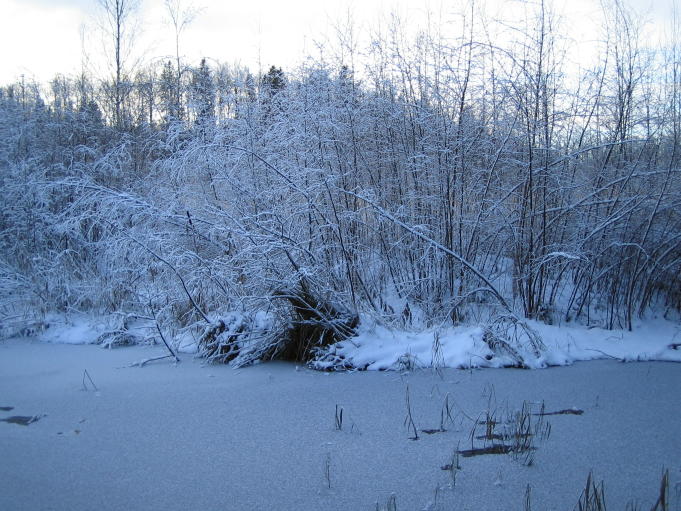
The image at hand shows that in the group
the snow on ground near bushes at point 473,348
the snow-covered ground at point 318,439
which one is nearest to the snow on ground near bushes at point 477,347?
the snow on ground near bushes at point 473,348

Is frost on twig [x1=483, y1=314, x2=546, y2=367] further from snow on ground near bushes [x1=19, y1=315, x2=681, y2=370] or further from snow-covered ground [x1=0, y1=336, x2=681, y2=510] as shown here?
snow-covered ground [x1=0, y1=336, x2=681, y2=510]

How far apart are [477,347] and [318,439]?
1822 mm

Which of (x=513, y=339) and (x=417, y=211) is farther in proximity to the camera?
(x=417, y=211)

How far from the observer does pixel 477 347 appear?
3834mm

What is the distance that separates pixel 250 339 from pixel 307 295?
1.90 ft

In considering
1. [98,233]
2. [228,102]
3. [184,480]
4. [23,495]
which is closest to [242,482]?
[184,480]

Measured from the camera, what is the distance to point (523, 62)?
15.0 ft

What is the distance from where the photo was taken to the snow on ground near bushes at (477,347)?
12.3 feet

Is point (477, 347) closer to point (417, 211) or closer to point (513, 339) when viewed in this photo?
point (513, 339)

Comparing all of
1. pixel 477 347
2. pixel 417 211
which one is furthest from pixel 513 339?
pixel 417 211

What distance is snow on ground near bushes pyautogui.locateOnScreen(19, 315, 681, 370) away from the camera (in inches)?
147

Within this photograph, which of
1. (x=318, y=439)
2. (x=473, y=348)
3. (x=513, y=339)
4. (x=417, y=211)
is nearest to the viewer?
(x=318, y=439)

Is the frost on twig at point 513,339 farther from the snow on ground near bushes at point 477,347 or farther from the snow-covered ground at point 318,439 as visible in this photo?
the snow-covered ground at point 318,439

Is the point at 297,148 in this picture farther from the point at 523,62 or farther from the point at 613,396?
the point at 613,396
